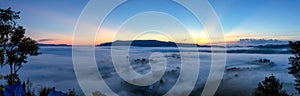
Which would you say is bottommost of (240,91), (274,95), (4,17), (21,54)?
(240,91)

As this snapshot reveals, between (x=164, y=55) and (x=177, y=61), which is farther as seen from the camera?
(x=164, y=55)

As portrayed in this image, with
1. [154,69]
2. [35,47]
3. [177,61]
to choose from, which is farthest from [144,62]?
[35,47]

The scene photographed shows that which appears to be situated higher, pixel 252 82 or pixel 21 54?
pixel 21 54

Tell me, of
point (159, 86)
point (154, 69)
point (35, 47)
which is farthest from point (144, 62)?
point (35, 47)

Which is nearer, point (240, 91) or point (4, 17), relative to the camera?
point (4, 17)

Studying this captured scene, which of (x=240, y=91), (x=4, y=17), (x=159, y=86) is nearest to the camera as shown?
(x=4, y=17)

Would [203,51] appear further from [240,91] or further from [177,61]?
[240,91]

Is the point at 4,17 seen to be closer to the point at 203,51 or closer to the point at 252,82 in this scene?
the point at 252,82

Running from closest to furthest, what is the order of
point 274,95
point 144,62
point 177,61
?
point 274,95 → point 144,62 → point 177,61

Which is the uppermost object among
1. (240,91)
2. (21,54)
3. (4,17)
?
(4,17)
